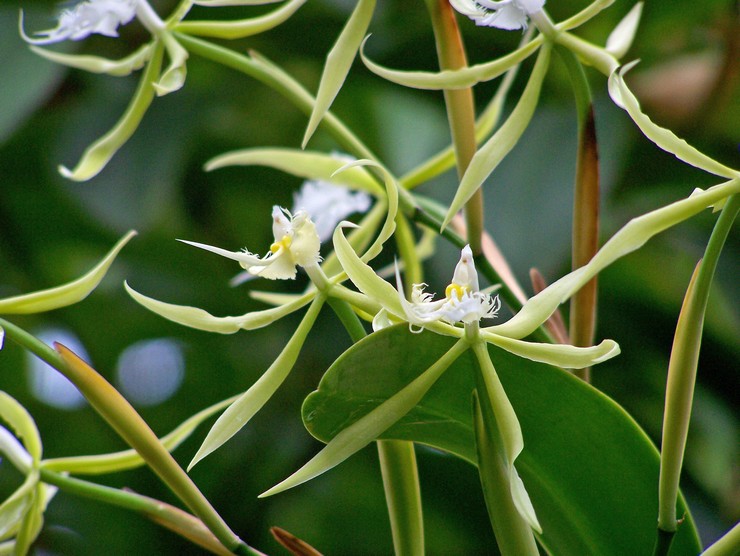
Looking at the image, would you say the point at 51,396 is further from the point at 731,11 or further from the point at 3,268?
the point at 731,11

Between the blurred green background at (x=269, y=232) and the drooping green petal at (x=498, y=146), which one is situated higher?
the blurred green background at (x=269, y=232)

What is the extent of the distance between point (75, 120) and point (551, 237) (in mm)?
633

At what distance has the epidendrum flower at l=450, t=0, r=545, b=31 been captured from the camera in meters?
0.38

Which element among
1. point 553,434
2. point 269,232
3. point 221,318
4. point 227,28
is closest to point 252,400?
point 221,318

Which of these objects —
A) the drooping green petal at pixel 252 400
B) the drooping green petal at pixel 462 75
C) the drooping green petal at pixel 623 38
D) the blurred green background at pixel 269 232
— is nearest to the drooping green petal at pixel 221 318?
the drooping green petal at pixel 252 400

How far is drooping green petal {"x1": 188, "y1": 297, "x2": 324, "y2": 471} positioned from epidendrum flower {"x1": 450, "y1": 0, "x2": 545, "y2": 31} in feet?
0.51

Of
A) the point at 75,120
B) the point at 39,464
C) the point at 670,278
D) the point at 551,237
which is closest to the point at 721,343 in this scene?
the point at 670,278

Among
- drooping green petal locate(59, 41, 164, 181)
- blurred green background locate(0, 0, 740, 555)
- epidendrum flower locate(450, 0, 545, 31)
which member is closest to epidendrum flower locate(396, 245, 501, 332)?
epidendrum flower locate(450, 0, 545, 31)

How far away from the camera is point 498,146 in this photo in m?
0.39

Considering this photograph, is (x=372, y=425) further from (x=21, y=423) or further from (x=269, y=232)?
(x=269, y=232)

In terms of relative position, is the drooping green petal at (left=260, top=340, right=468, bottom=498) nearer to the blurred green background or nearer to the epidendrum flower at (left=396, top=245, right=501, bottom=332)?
the epidendrum flower at (left=396, top=245, right=501, bottom=332)

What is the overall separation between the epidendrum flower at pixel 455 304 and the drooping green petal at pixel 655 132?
0.29 ft

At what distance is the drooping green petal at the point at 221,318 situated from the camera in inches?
14.4

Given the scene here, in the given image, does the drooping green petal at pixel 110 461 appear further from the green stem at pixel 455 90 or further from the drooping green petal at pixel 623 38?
the drooping green petal at pixel 623 38
